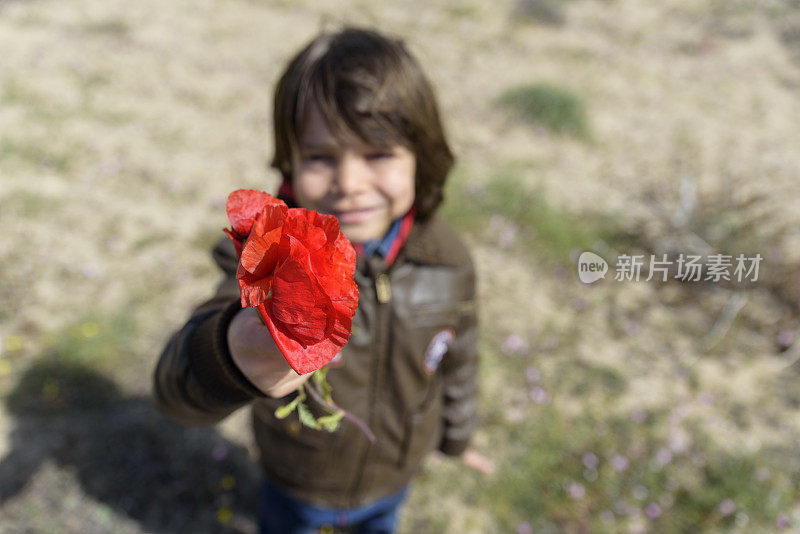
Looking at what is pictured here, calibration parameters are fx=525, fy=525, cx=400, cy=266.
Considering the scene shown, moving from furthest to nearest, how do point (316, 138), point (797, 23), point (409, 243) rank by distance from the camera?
point (797, 23), point (409, 243), point (316, 138)

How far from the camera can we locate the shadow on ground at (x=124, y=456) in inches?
93.3

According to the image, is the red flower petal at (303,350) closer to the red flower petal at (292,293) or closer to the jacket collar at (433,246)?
the red flower petal at (292,293)

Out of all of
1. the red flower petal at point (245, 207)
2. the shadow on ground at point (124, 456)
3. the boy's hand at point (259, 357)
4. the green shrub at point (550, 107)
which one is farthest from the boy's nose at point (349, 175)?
the green shrub at point (550, 107)

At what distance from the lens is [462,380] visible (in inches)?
77.2

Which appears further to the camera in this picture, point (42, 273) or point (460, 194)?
point (460, 194)

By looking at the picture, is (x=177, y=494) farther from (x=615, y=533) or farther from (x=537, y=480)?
(x=615, y=533)

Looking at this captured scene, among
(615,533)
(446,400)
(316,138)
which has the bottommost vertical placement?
(615,533)

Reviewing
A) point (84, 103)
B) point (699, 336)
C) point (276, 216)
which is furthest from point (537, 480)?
point (84, 103)

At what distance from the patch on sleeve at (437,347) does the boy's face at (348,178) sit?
16.8 inches

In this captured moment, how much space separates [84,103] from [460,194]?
3.58m

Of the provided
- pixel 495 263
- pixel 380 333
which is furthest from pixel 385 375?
pixel 495 263

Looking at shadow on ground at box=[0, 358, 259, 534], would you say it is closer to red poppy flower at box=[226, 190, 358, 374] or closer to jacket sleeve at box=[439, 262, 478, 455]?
jacket sleeve at box=[439, 262, 478, 455]

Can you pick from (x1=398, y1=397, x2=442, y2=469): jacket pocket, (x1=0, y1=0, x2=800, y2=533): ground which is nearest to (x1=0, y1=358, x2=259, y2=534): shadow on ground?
(x1=0, y1=0, x2=800, y2=533): ground

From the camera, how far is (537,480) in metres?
2.74
